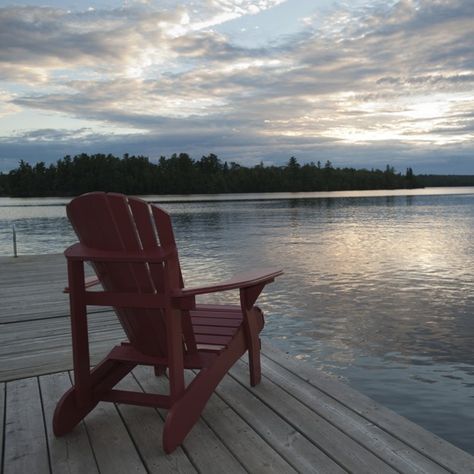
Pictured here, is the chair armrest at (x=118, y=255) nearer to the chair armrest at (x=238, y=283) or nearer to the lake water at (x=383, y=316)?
the chair armrest at (x=238, y=283)

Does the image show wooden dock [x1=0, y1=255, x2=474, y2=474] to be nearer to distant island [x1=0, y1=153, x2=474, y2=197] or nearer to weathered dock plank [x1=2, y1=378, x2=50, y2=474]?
weathered dock plank [x1=2, y1=378, x2=50, y2=474]

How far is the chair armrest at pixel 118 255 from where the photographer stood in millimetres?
2295

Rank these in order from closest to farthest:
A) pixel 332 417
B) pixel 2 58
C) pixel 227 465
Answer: pixel 227 465, pixel 332 417, pixel 2 58

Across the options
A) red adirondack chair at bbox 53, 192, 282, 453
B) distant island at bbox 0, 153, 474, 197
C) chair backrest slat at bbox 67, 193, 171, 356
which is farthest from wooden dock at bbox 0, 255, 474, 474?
distant island at bbox 0, 153, 474, 197

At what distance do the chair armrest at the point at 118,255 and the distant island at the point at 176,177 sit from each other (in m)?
87.9

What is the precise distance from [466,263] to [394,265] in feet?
6.16

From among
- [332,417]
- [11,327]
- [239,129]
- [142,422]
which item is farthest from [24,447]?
[239,129]

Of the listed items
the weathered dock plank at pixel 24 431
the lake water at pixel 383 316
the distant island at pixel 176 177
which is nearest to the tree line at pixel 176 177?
the distant island at pixel 176 177

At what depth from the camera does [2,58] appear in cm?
2261

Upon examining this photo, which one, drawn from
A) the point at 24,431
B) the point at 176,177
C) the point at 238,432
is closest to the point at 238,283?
the point at 238,432

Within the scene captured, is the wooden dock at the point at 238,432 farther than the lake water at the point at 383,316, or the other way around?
the lake water at the point at 383,316

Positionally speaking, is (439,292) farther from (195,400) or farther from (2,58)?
(2,58)

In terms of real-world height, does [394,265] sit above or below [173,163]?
below

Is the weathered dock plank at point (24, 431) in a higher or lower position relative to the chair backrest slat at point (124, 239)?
lower
